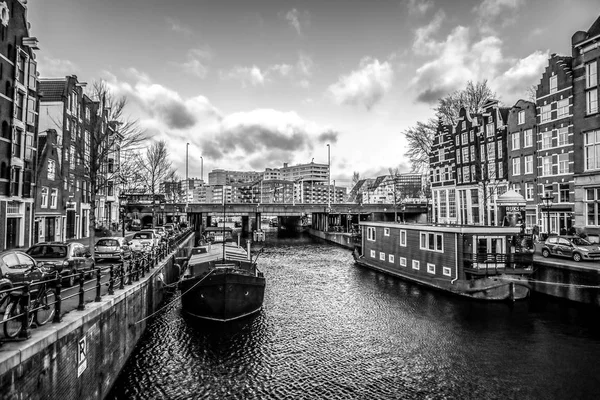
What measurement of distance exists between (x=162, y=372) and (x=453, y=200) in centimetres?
5520

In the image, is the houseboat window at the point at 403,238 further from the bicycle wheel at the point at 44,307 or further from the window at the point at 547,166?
the bicycle wheel at the point at 44,307

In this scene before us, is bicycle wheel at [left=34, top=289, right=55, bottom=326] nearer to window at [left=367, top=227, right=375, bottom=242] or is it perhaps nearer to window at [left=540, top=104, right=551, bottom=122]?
window at [left=367, top=227, right=375, bottom=242]

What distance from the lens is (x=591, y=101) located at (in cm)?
3316

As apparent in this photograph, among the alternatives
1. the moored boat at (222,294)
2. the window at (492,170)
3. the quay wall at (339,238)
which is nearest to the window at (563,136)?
the window at (492,170)

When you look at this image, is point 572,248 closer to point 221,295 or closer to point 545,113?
point 545,113

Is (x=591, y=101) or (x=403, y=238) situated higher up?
(x=591, y=101)

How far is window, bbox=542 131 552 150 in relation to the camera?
132 feet

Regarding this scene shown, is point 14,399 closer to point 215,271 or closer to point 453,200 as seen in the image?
point 215,271

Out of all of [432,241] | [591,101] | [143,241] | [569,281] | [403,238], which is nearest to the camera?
[569,281]

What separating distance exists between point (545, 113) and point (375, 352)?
36867 mm

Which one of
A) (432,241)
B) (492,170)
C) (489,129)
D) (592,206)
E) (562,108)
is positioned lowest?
(432,241)

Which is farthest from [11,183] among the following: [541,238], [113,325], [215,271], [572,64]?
[572,64]

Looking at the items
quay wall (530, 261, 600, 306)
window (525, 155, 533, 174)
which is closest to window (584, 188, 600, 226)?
window (525, 155, 533, 174)

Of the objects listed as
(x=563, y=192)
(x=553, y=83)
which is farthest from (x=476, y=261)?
(x=553, y=83)
